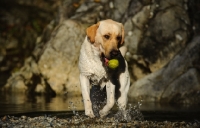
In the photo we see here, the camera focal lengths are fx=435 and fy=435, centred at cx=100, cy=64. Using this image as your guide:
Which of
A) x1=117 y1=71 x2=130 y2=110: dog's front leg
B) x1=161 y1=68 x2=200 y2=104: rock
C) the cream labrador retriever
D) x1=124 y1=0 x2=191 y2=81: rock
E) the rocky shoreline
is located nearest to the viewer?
the rocky shoreline

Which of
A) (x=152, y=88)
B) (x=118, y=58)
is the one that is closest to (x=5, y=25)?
(x=152, y=88)

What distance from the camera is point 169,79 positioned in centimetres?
1292

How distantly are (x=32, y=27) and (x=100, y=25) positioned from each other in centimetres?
1578

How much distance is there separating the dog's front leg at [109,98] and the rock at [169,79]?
14.6 ft

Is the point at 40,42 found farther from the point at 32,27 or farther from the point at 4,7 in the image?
the point at 4,7

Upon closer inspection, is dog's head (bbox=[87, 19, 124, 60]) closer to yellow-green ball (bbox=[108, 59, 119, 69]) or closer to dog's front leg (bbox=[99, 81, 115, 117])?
yellow-green ball (bbox=[108, 59, 119, 69])

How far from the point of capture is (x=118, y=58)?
27.6ft

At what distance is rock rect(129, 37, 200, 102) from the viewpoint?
41.3ft

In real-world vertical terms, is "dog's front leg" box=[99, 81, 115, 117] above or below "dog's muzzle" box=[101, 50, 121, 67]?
below

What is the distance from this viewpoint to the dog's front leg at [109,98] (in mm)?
8305

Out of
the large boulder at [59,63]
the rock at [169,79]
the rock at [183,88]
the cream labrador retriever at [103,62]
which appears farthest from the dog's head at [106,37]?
the large boulder at [59,63]

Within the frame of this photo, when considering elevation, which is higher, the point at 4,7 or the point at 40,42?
the point at 4,7

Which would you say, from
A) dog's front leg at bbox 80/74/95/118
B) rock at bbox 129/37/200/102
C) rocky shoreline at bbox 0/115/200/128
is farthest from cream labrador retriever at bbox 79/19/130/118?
rock at bbox 129/37/200/102

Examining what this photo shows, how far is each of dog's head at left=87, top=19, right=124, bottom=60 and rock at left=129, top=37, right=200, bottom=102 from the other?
4.88 meters
